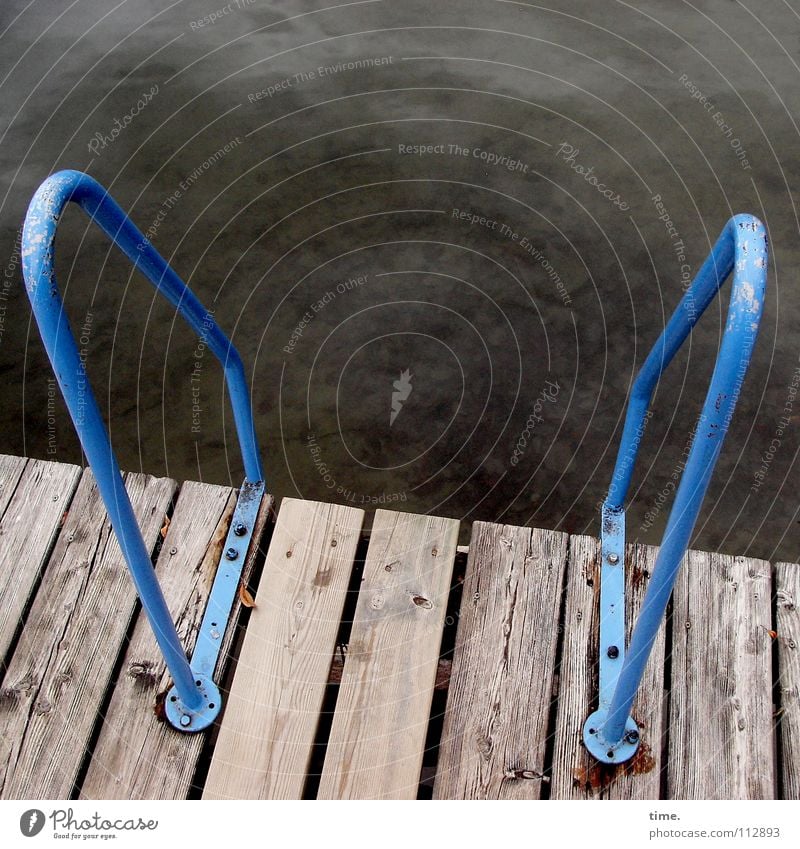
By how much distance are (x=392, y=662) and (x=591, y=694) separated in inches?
16.2

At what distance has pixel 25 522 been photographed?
2.09m

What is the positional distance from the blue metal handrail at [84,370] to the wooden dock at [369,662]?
14 cm

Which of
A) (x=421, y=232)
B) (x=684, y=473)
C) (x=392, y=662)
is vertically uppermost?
(x=421, y=232)

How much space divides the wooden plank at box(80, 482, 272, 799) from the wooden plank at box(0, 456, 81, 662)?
0.27 meters

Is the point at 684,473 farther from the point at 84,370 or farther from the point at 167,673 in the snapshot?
the point at 167,673

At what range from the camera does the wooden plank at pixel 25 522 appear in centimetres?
197

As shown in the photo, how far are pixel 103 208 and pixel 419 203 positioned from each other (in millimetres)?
2530

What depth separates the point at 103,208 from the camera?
4.95 ft

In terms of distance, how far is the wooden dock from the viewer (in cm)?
175

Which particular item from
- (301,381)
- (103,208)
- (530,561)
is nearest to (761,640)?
(530,561)

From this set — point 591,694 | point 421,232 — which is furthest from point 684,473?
point 421,232

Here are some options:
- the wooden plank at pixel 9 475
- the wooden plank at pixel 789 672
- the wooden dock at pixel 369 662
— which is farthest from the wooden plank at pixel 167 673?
the wooden plank at pixel 789 672

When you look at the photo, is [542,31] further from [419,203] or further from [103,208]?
[103,208]

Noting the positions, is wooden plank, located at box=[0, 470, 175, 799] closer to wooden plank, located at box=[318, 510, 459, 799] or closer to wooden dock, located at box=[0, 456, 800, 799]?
wooden dock, located at box=[0, 456, 800, 799]
